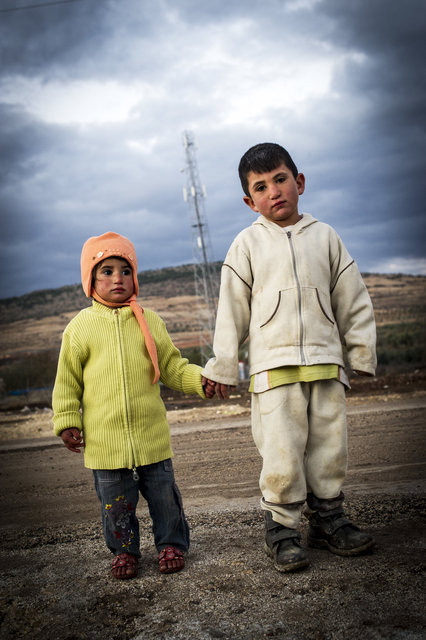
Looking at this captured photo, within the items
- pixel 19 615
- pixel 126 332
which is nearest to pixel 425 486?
pixel 126 332

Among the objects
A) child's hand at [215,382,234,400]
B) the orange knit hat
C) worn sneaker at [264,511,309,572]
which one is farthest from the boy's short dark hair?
worn sneaker at [264,511,309,572]

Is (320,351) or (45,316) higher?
(45,316)

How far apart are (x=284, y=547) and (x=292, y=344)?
97 centimetres

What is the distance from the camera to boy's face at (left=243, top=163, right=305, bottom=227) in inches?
116

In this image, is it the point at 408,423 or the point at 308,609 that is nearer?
the point at 308,609

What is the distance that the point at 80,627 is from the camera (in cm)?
230

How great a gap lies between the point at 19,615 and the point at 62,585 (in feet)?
0.99

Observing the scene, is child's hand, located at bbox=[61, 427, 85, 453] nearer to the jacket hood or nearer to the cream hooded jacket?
the cream hooded jacket

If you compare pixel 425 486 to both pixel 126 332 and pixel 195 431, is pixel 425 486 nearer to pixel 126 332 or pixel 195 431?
pixel 126 332

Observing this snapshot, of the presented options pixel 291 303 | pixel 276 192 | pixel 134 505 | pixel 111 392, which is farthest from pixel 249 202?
pixel 134 505

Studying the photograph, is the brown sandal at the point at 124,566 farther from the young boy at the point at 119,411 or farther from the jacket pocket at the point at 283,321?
the jacket pocket at the point at 283,321

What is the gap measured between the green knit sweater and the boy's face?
3.00ft

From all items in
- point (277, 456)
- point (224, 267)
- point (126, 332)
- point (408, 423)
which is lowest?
point (408, 423)

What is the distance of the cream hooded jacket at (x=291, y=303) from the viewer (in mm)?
2834
